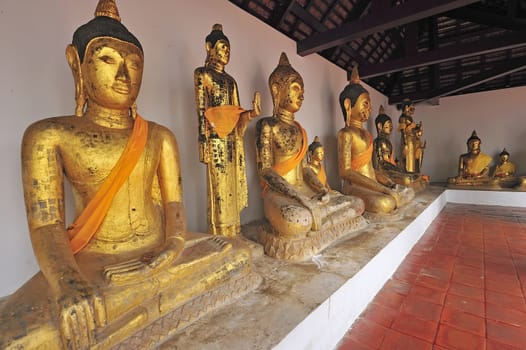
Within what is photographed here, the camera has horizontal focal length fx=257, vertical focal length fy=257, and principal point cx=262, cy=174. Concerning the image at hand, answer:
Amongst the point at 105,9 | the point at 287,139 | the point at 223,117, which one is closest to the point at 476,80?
the point at 287,139

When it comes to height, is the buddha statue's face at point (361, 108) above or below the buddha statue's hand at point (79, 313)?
above

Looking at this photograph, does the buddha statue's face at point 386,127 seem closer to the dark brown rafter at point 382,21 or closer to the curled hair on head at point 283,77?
the dark brown rafter at point 382,21

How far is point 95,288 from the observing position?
96 cm

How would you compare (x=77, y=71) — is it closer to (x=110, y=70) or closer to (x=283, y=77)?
(x=110, y=70)

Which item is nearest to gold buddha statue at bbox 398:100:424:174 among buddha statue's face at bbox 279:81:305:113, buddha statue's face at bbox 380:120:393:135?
buddha statue's face at bbox 380:120:393:135

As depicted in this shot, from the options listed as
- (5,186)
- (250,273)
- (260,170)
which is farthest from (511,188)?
(5,186)

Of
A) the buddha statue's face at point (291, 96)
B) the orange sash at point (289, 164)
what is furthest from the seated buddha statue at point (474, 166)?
the buddha statue's face at point (291, 96)

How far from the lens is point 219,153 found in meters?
1.94

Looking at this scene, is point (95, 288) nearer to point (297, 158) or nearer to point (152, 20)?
point (297, 158)

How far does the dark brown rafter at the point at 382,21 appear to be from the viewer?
2.59 m

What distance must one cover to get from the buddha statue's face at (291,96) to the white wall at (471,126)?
20.4ft

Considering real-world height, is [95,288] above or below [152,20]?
below

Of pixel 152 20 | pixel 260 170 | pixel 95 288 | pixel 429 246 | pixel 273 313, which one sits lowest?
pixel 429 246

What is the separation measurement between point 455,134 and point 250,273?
7426 millimetres
